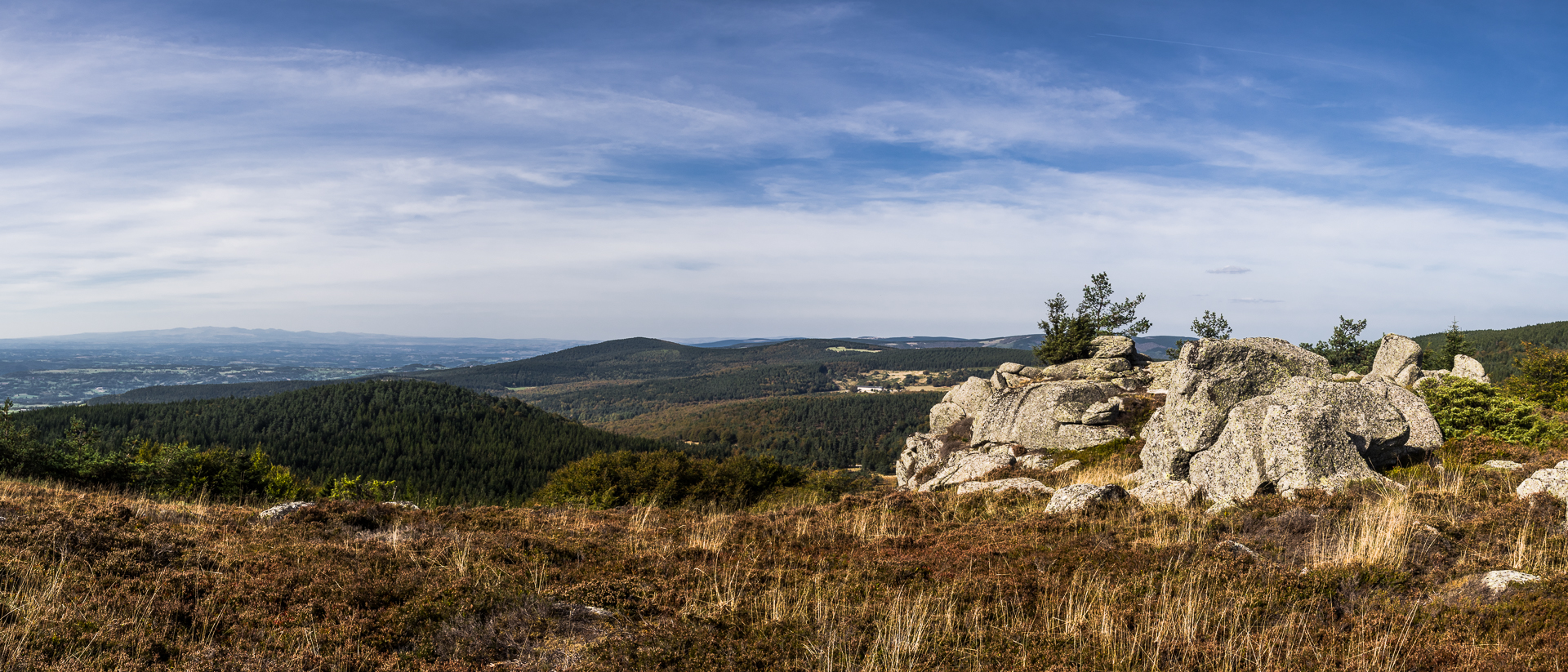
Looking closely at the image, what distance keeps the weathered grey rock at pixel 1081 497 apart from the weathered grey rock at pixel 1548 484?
7.10 metres

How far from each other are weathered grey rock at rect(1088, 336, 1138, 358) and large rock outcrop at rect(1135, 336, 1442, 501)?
19.3 meters

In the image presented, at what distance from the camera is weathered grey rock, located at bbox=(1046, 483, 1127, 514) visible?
14758 mm

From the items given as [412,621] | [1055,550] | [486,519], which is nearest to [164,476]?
[486,519]

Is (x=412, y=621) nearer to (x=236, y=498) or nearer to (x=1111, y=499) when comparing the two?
(x=1111, y=499)

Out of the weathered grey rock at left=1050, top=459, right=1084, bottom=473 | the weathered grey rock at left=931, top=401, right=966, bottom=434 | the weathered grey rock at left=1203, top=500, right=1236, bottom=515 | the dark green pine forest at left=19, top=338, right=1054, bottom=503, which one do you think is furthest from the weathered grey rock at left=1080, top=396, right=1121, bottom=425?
the dark green pine forest at left=19, top=338, right=1054, bottom=503

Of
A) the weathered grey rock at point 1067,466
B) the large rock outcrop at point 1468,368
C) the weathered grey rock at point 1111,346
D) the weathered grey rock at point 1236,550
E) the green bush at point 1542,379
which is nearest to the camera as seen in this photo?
the weathered grey rock at point 1236,550

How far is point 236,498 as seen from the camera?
25.0 meters

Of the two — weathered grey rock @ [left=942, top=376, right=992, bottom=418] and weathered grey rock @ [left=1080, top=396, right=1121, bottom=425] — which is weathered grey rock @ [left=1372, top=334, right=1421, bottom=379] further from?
weathered grey rock @ [left=942, top=376, right=992, bottom=418]

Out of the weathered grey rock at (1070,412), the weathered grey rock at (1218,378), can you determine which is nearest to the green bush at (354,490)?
the weathered grey rock at (1070,412)

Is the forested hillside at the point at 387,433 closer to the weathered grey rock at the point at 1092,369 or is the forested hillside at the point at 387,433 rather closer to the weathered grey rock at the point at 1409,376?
the weathered grey rock at the point at 1092,369

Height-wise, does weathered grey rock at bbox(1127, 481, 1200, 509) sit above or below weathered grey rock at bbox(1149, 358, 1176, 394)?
below

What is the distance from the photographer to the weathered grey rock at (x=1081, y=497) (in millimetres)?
14758

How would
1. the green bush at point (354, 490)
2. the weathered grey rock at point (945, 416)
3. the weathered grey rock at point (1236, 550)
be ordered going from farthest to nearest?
the weathered grey rock at point (945, 416), the green bush at point (354, 490), the weathered grey rock at point (1236, 550)

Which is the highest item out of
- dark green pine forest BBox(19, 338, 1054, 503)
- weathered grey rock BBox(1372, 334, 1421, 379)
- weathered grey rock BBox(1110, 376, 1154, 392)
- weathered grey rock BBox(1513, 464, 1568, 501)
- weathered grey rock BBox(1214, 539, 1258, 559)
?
weathered grey rock BBox(1372, 334, 1421, 379)
